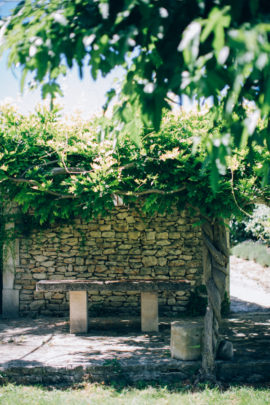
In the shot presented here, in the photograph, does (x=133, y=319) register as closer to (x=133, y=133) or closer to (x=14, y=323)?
(x=14, y=323)

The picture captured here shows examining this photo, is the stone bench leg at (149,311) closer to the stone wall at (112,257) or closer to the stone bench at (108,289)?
the stone bench at (108,289)

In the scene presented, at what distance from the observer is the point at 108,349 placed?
19.0 ft

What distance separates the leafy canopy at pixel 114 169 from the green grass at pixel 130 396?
221 cm

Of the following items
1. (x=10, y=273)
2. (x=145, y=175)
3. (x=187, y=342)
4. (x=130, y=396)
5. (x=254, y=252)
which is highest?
(x=145, y=175)

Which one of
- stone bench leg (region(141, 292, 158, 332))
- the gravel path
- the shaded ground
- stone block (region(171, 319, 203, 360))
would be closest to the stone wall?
the shaded ground

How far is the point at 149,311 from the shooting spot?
6.91 meters

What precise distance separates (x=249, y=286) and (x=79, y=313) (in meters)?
7.71

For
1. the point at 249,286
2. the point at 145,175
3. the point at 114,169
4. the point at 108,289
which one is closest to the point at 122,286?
the point at 108,289

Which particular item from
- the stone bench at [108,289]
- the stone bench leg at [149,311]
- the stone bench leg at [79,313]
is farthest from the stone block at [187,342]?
the stone bench leg at [79,313]

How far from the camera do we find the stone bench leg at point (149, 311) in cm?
688

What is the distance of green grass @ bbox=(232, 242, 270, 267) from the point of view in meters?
13.5

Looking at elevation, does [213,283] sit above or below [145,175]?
below

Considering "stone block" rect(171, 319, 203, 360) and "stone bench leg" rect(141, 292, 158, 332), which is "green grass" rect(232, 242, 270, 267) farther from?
"stone block" rect(171, 319, 203, 360)

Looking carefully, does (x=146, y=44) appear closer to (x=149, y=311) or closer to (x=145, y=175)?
(x=145, y=175)
